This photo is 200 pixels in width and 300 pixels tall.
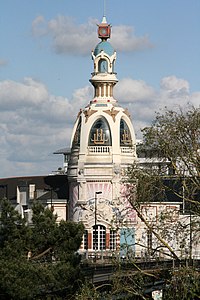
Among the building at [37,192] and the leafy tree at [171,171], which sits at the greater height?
the building at [37,192]

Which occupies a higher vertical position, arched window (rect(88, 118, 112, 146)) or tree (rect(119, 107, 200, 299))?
arched window (rect(88, 118, 112, 146))

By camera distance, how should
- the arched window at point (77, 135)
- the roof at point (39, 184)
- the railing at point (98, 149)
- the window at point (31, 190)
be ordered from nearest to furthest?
1. the railing at point (98, 149)
2. the arched window at point (77, 135)
3. the roof at point (39, 184)
4. the window at point (31, 190)

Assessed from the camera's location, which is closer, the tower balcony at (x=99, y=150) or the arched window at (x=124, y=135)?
the arched window at (x=124, y=135)

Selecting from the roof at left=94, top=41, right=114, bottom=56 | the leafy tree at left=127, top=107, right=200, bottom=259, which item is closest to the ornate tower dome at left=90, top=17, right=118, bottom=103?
the roof at left=94, top=41, right=114, bottom=56

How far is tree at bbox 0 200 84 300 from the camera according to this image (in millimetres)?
43219

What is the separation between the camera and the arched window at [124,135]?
91.6 metres

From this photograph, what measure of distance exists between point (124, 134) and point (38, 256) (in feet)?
145

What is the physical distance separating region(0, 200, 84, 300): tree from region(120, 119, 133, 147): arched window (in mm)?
40453

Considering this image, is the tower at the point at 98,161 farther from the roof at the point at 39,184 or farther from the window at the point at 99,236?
the roof at the point at 39,184

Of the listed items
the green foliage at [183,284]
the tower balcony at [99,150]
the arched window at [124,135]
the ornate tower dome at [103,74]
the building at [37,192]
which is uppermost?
the ornate tower dome at [103,74]

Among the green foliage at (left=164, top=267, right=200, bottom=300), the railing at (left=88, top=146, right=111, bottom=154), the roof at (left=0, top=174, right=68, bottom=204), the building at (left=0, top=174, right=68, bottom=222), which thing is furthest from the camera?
the roof at (left=0, top=174, right=68, bottom=204)

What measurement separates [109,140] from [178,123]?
175 feet

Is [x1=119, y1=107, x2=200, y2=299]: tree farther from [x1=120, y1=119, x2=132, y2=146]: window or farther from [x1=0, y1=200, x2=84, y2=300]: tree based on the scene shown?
[x1=120, y1=119, x2=132, y2=146]: window

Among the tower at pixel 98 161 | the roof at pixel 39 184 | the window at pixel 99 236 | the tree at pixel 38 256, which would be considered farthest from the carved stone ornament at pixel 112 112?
the tree at pixel 38 256
